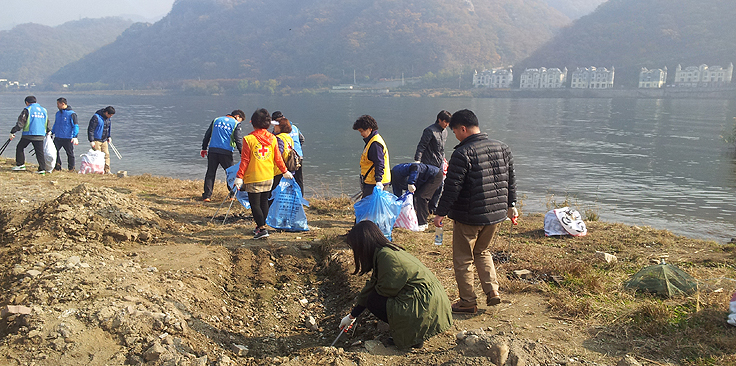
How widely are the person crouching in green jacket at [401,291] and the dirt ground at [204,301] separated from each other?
0.19m

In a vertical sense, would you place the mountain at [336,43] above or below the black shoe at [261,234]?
above

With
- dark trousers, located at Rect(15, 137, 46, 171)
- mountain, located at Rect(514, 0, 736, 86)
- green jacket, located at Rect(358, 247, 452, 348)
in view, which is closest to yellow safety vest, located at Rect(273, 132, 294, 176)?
green jacket, located at Rect(358, 247, 452, 348)

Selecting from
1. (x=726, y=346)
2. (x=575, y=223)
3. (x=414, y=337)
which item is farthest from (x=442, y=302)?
(x=575, y=223)

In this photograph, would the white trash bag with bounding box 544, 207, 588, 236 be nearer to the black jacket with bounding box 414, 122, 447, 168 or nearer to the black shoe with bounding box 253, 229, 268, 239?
the black jacket with bounding box 414, 122, 447, 168

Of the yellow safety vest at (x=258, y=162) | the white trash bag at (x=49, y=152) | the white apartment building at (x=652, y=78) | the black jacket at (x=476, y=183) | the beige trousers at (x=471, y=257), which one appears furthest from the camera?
the white apartment building at (x=652, y=78)

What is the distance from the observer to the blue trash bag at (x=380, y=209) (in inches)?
→ 255

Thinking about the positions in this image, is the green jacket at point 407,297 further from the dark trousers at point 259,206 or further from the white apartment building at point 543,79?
the white apartment building at point 543,79

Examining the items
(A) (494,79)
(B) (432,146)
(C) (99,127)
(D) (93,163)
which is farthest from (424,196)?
(A) (494,79)

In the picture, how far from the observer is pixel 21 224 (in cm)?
606

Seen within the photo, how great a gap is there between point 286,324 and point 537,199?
45.6 ft

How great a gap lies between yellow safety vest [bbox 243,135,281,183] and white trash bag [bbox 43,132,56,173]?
7.35 metres

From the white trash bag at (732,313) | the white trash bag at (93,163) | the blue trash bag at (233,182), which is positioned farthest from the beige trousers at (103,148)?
the white trash bag at (732,313)

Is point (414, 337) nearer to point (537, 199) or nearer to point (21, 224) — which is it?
point (21, 224)

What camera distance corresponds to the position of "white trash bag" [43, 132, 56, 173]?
10.9m
